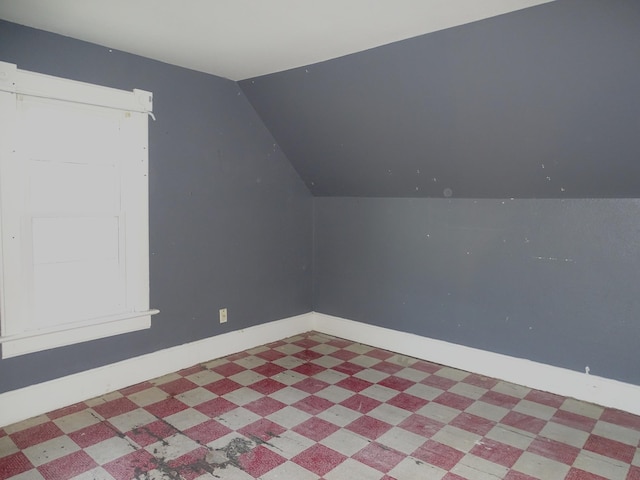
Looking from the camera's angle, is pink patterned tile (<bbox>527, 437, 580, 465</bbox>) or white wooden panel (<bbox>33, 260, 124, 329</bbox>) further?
white wooden panel (<bbox>33, 260, 124, 329</bbox>)

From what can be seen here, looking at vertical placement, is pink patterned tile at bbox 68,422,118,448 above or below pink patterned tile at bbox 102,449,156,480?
above

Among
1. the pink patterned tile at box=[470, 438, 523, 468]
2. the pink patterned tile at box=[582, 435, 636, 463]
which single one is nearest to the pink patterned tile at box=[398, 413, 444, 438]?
the pink patterned tile at box=[470, 438, 523, 468]

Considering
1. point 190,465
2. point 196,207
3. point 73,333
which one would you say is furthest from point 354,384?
point 73,333

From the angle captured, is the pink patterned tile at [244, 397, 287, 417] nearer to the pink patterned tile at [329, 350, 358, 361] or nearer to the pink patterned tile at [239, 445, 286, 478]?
the pink patterned tile at [239, 445, 286, 478]

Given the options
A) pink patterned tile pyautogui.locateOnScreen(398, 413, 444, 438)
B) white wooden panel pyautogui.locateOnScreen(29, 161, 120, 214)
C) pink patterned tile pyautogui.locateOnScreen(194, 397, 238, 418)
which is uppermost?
white wooden panel pyautogui.locateOnScreen(29, 161, 120, 214)

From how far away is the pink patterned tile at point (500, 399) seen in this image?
9.52ft

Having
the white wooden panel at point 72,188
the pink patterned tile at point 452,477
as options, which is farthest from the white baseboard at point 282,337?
the pink patterned tile at point 452,477

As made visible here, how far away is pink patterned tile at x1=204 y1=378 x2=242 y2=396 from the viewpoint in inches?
120

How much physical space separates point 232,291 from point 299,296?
32.2 inches

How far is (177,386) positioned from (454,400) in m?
1.87

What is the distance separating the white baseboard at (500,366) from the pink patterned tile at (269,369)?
0.93 metres

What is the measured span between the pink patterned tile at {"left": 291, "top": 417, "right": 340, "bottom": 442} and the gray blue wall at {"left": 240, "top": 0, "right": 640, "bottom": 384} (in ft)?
4.52

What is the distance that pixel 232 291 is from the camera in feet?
12.2

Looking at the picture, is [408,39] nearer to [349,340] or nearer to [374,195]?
[374,195]
